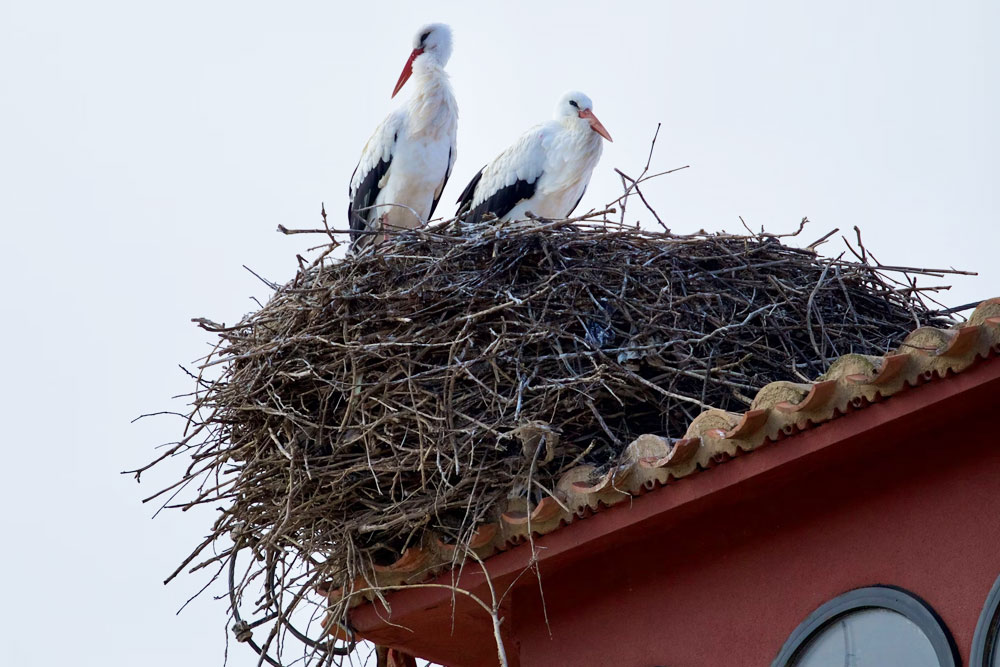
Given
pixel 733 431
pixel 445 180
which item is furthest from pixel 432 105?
pixel 733 431

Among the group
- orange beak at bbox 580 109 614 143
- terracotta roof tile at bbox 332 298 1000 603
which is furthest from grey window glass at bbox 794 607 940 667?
orange beak at bbox 580 109 614 143

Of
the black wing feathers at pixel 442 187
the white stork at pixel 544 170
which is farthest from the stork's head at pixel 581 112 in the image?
the black wing feathers at pixel 442 187

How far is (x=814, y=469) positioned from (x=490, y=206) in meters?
3.60

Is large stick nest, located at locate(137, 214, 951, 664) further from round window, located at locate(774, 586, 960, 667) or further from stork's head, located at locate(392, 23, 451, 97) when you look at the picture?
stork's head, located at locate(392, 23, 451, 97)

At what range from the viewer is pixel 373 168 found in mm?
7711

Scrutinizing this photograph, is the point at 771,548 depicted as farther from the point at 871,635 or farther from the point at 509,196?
the point at 509,196

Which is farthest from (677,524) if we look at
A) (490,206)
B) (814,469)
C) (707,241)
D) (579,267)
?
(490,206)

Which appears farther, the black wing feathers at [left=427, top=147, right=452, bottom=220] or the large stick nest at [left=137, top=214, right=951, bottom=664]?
the black wing feathers at [left=427, top=147, right=452, bottom=220]

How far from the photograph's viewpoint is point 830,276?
5723mm

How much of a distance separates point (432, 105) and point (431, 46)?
578mm

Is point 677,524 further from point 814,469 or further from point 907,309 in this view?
point 907,309

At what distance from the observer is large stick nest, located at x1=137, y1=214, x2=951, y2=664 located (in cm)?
468

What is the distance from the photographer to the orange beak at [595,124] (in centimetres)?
734

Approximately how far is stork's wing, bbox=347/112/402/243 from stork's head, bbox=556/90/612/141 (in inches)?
37.4
